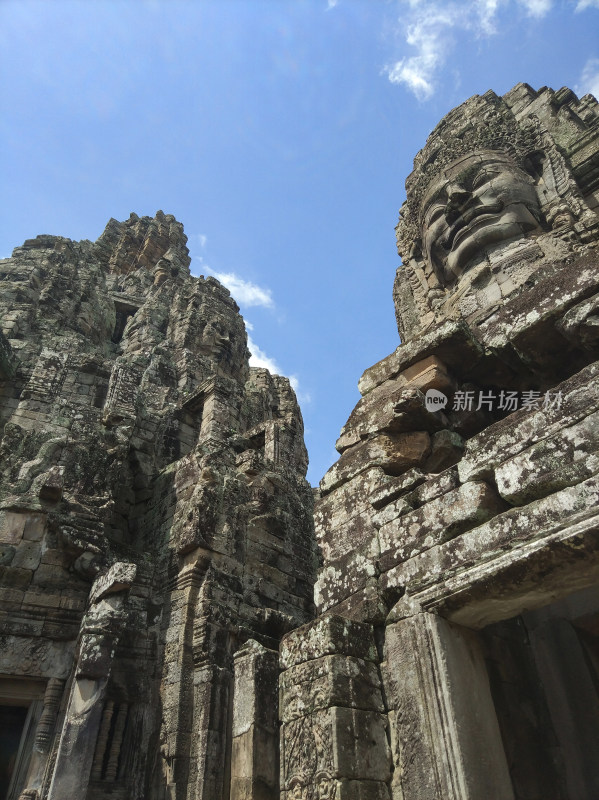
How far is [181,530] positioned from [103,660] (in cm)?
291

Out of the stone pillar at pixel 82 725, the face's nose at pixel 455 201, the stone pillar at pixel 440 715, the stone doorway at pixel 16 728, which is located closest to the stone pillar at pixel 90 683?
the stone pillar at pixel 82 725

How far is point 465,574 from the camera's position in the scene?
3561 mm

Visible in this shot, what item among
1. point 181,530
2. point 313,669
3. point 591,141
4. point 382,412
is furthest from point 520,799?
point 591,141

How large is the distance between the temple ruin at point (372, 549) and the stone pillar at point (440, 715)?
19 mm

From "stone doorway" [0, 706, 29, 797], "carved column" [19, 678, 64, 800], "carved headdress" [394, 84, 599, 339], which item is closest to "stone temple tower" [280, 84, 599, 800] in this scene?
"carved headdress" [394, 84, 599, 339]

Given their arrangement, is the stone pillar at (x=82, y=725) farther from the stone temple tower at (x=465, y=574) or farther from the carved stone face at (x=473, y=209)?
the carved stone face at (x=473, y=209)

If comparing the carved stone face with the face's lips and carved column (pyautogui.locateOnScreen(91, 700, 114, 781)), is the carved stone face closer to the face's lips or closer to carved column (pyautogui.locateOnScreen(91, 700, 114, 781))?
the face's lips

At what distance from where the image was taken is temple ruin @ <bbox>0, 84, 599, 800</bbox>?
3531 millimetres

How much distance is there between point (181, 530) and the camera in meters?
10.6

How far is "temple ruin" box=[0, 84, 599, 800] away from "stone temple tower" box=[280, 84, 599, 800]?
0.06ft

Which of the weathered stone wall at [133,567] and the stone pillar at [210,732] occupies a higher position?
the weathered stone wall at [133,567]

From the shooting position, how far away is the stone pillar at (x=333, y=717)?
344cm

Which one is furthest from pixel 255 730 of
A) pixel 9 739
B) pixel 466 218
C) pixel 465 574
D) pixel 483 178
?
pixel 483 178

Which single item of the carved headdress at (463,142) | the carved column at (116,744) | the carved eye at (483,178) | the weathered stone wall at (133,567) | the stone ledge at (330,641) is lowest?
the stone ledge at (330,641)
